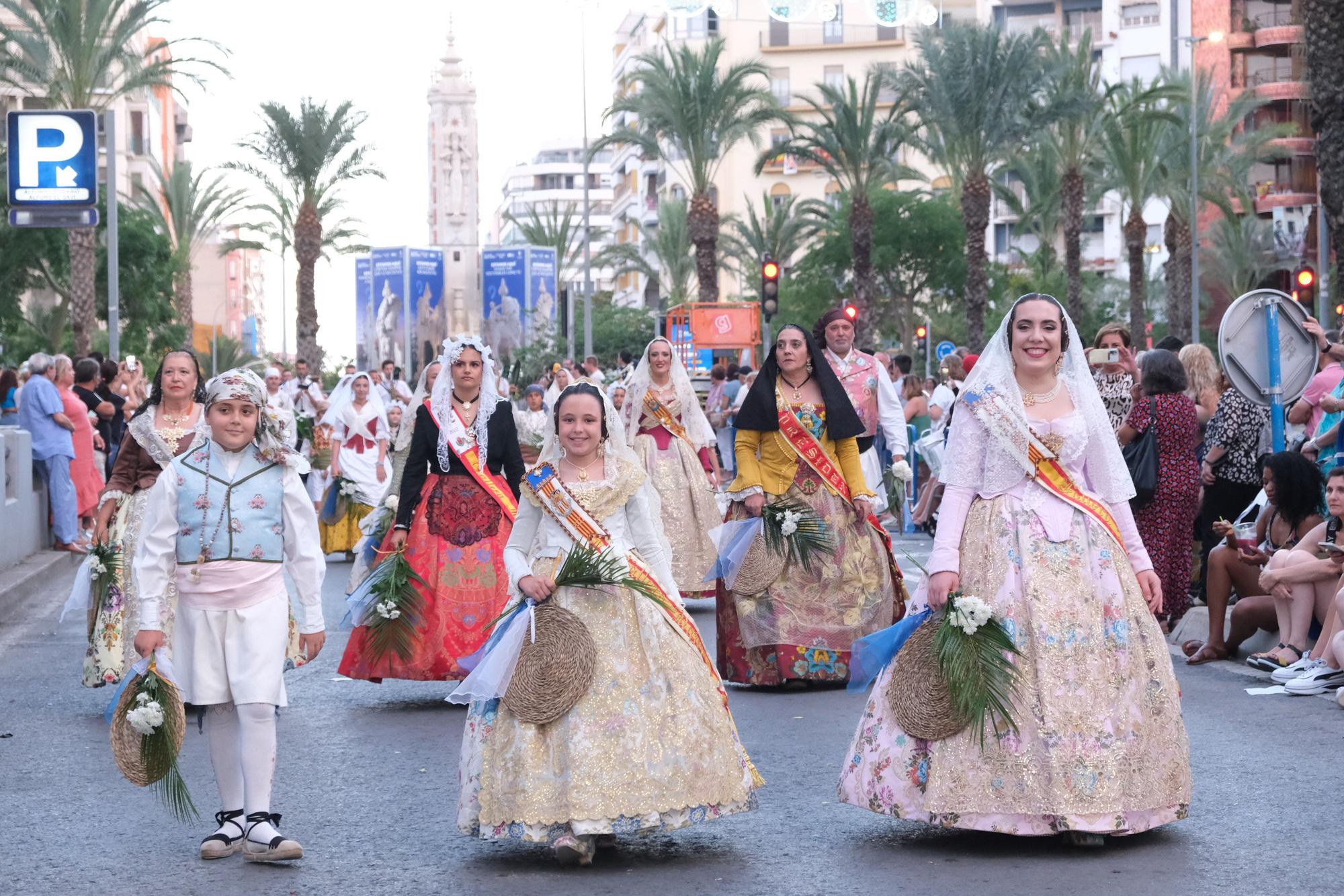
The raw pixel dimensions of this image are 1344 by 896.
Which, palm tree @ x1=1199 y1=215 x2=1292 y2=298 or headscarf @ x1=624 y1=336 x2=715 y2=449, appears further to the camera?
palm tree @ x1=1199 y1=215 x2=1292 y2=298

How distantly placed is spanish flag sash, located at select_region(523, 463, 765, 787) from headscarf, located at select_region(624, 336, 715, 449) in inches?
283

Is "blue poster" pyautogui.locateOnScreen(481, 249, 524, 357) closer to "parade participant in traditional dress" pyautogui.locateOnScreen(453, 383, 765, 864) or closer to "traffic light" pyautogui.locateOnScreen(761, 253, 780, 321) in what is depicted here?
"traffic light" pyautogui.locateOnScreen(761, 253, 780, 321)

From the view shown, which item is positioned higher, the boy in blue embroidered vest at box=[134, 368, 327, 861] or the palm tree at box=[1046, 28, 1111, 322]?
the palm tree at box=[1046, 28, 1111, 322]

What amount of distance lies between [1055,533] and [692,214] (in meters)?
44.2

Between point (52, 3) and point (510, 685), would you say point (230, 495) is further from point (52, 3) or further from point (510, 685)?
point (52, 3)

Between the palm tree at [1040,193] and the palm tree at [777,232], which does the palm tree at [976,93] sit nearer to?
the palm tree at [1040,193]

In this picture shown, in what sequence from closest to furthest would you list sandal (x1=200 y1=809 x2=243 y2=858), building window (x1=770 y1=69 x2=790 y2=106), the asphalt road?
the asphalt road → sandal (x1=200 y1=809 x2=243 y2=858) → building window (x1=770 y1=69 x2=790 y2=106)

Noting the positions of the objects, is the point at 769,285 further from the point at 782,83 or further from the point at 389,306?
the point at 782,83

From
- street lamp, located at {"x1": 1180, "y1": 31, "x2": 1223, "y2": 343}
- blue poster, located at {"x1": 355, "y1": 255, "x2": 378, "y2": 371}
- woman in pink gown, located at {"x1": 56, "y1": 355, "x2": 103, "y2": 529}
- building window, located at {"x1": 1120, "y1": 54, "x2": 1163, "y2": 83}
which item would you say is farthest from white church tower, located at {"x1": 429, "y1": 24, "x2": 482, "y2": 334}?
woman in pink gown, located at {"x1": 56, "y1": 355, "x2": 103, "y2": 529}

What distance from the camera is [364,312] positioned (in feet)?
240

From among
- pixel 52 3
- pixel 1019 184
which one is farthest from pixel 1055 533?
pixel 1019 184

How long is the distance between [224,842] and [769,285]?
22345mm

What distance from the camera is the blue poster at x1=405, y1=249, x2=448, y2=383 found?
7175cm

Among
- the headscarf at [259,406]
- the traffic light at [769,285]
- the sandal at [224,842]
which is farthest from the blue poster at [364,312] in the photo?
the sandal at [224,842]
